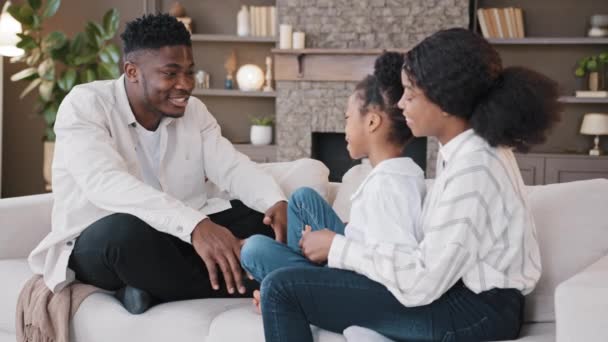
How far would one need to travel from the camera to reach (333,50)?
6.34 metres

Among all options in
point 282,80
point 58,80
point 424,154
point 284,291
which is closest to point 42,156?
point 58,80

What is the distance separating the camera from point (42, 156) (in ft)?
23.0

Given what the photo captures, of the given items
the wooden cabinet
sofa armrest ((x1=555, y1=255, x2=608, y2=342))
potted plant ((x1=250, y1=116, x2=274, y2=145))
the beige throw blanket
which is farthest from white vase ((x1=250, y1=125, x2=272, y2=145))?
sofa armrest ((x1=555, y1=255, x2=608, y2=342))

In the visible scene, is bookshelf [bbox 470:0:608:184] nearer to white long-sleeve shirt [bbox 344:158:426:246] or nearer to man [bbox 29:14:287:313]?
man [bbox 29:14:287:313]

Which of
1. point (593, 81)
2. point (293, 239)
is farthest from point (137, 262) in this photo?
point (593, 81)

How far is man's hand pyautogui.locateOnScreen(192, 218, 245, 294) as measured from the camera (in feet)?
6.59

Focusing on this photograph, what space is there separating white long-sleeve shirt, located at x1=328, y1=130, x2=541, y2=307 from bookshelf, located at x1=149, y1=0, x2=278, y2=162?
5273mm

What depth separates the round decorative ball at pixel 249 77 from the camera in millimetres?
6672

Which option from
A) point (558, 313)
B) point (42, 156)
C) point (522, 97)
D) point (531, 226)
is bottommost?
point (42, 156)

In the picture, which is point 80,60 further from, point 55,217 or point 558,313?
point 558,313

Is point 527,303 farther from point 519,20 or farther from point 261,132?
point 261,132

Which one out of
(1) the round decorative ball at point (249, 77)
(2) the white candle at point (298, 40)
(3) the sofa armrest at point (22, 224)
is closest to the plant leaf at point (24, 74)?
(1) the round decorative ball at point (249, 77)

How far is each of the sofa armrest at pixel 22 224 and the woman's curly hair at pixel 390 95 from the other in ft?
4.03

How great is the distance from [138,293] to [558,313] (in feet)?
3.49
